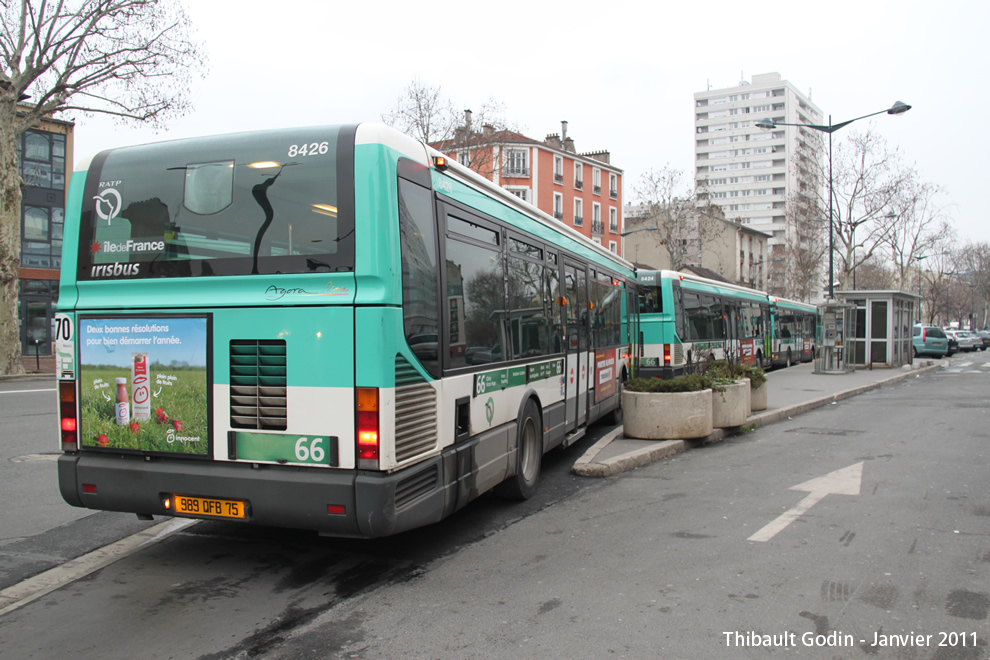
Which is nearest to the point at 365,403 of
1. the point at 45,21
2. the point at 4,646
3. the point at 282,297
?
the point at 282,297

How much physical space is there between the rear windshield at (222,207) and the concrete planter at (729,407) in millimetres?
7987

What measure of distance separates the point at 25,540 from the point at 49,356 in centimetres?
3489

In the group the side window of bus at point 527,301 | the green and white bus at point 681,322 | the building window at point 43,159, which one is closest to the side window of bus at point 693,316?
the green and white bus at point 681,322

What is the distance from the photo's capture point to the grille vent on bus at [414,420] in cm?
460

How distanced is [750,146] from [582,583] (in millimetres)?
135746

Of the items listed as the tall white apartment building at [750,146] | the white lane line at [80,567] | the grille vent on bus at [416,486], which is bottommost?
the white lane line at [80,567]

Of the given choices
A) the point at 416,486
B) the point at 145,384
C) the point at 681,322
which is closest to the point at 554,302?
the point at 416,486

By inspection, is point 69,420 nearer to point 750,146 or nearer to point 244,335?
point 244,335

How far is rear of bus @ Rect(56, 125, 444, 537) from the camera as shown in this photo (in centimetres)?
451

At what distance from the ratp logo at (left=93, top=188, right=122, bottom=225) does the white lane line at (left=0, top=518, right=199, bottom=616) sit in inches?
97.7

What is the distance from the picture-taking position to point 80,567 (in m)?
5.17

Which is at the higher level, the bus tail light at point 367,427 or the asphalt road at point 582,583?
the bus tail light at point 367,427

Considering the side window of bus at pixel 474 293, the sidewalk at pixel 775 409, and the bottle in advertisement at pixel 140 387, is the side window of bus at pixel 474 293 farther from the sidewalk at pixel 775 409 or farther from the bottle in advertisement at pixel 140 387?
the sidewalk at pixel 775 409

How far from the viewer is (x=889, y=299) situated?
26938 millimetres
